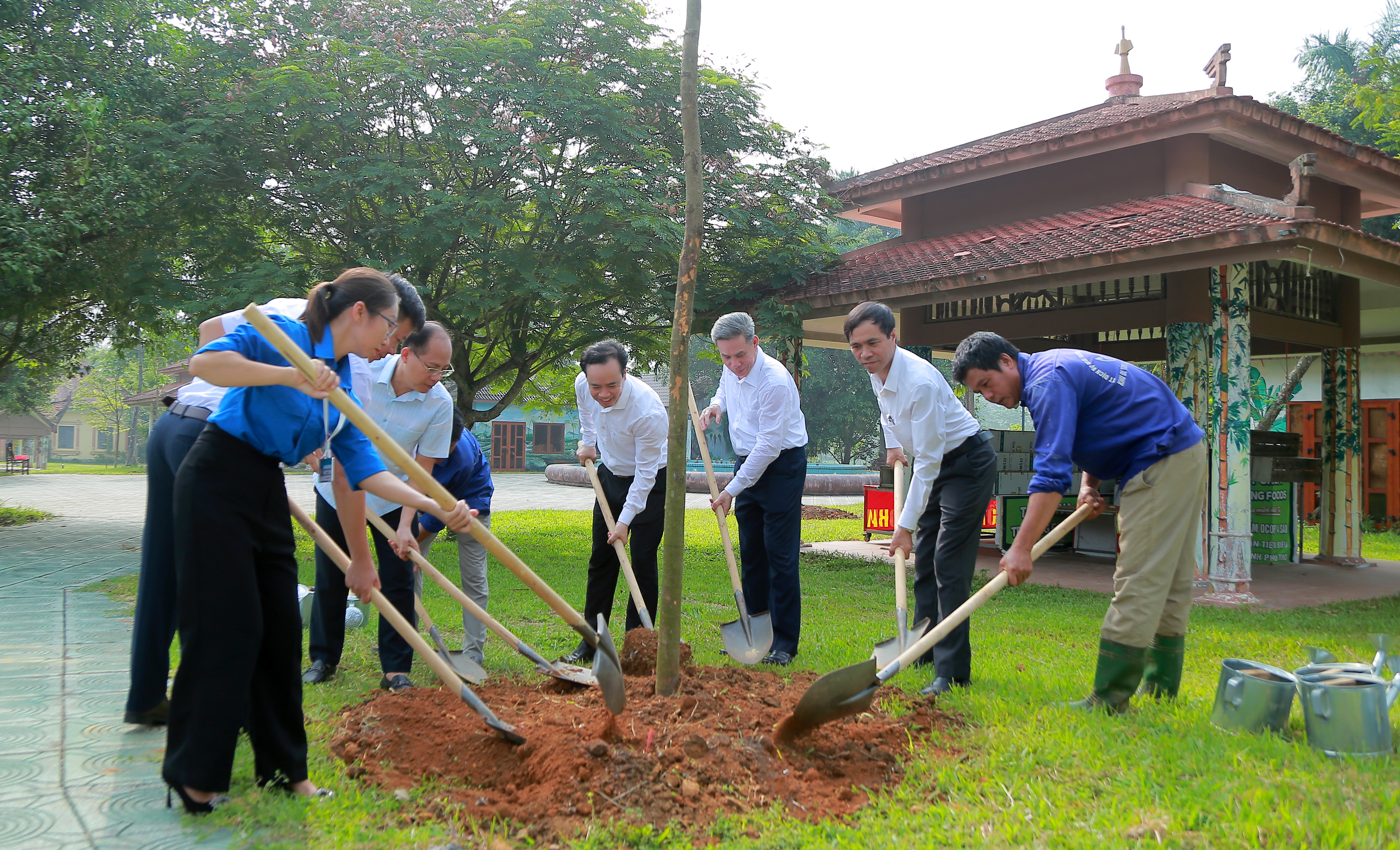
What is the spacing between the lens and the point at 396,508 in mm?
4352

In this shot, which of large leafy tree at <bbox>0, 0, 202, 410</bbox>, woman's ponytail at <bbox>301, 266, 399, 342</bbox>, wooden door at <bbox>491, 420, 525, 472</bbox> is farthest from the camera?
wooden door at <bbox>491, 420, 525, 472</bbox>

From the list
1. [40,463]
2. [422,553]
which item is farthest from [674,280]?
[40,463]

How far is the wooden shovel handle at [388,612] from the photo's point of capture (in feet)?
9.82

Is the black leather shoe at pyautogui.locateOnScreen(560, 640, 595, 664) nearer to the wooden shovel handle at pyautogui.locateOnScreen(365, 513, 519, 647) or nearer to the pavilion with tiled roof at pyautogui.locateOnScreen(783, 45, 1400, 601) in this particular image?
the wooden shovel handle at pyautogui.locateOnScreen(365, 513, 519, 647)

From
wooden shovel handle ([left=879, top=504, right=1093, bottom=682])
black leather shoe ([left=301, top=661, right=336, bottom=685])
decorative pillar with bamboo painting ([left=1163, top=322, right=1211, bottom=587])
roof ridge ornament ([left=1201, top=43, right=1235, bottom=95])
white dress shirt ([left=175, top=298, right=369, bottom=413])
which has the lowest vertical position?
black leather shoe ([left=301, top=661, right=336, bottom=685])

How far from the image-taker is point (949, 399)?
14.3ft

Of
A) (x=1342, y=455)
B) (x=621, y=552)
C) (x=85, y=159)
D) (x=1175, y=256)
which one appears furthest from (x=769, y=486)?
(x=1342, y=455)

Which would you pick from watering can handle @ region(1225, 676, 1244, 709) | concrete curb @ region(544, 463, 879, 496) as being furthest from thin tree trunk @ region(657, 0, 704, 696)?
concrete curb @ region(544, 463, 879, 496)

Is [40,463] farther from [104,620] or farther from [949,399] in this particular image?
[949,399]

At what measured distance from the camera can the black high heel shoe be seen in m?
2.56

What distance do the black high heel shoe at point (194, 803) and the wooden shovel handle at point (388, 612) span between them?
2.27ft

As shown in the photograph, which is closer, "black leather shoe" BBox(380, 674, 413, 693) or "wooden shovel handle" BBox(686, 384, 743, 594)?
"black leather shoe" BBox(380, 674, 413, 693)

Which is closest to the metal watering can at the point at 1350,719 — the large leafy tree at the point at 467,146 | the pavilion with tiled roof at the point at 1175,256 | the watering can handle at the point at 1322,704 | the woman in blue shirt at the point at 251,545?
the watering can handle at the point at 1322,704

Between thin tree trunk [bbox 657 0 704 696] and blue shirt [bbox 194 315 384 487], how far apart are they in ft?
4.29
